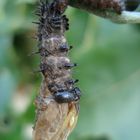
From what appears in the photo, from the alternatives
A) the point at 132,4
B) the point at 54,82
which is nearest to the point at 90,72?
the point at 132,4

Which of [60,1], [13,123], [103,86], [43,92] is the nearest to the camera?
[60,1]

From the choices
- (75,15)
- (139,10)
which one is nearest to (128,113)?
(75,15)

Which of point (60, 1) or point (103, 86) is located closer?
point (60, 1)

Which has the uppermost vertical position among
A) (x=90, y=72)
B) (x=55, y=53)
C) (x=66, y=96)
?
(x=55, y=53)

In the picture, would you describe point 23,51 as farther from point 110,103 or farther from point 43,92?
point 43,92

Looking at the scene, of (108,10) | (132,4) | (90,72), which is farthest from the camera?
(90,72)

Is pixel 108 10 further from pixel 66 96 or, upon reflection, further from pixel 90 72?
pixel 90 72

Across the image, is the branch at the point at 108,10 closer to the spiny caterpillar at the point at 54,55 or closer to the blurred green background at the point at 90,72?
the spiny caterpillar at the point at 54,55

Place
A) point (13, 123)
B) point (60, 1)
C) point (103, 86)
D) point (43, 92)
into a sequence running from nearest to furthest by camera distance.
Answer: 1. point (60, 1)
2. point (43, 92)
3. point (103, 86)
4. point (13, 123)
